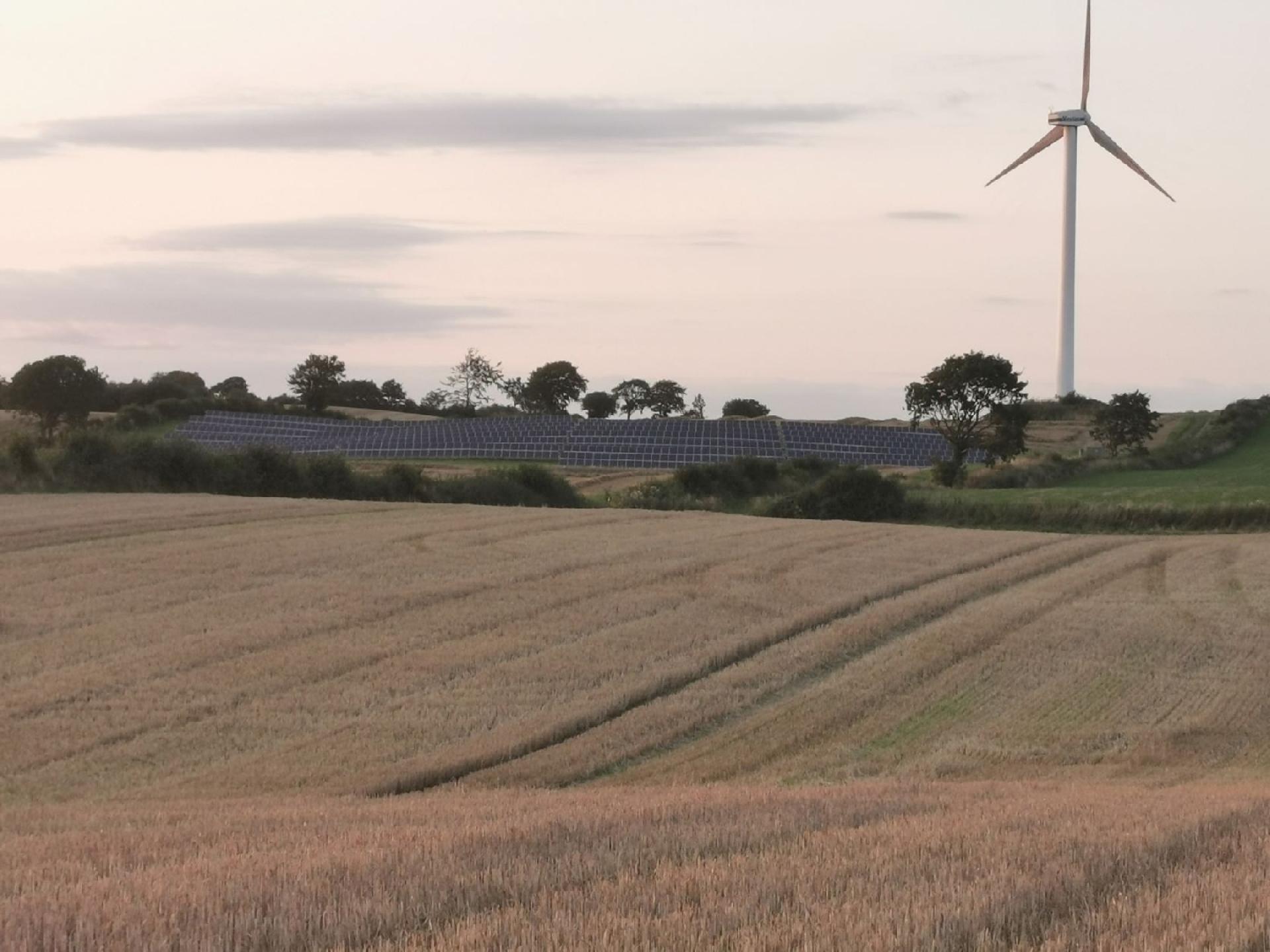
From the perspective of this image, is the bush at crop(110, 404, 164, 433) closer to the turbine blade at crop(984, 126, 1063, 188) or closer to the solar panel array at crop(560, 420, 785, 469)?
the solar panel array at crop(560, 420, 785, 469)

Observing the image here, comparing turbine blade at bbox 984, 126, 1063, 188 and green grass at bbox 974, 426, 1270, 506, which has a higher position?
turbine blade at bbox 984, 126, 1063, 188

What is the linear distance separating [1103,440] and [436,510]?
6403 cm

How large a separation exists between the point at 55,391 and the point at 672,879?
10056 centimetres

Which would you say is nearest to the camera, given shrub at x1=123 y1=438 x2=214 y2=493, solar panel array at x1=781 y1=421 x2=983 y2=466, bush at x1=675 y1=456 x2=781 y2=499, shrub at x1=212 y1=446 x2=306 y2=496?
shrub at x1=123 y1=438 x2=214 y2=493

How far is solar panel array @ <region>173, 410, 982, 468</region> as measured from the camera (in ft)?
285

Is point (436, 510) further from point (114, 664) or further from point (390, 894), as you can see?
point (390, 894)

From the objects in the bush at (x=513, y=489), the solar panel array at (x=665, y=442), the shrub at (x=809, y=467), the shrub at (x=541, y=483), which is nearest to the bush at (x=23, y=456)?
the bush at (x=513, y=489)

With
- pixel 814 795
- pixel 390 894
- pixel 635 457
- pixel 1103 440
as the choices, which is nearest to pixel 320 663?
pixel 814 795

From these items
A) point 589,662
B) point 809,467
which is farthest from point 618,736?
point 809,467

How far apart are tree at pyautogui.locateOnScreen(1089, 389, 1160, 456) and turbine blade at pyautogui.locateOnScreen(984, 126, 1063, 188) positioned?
17427mm

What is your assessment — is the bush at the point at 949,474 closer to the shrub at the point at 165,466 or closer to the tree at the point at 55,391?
the shrub at the point at 165,466

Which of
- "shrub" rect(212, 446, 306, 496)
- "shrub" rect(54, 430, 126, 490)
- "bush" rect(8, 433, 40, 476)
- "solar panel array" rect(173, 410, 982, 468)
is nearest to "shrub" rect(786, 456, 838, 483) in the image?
"solar panel array" rect(173, 410, 982, 468)

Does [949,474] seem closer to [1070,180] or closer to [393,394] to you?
[1070,180]

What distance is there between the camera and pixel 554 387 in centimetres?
14738
